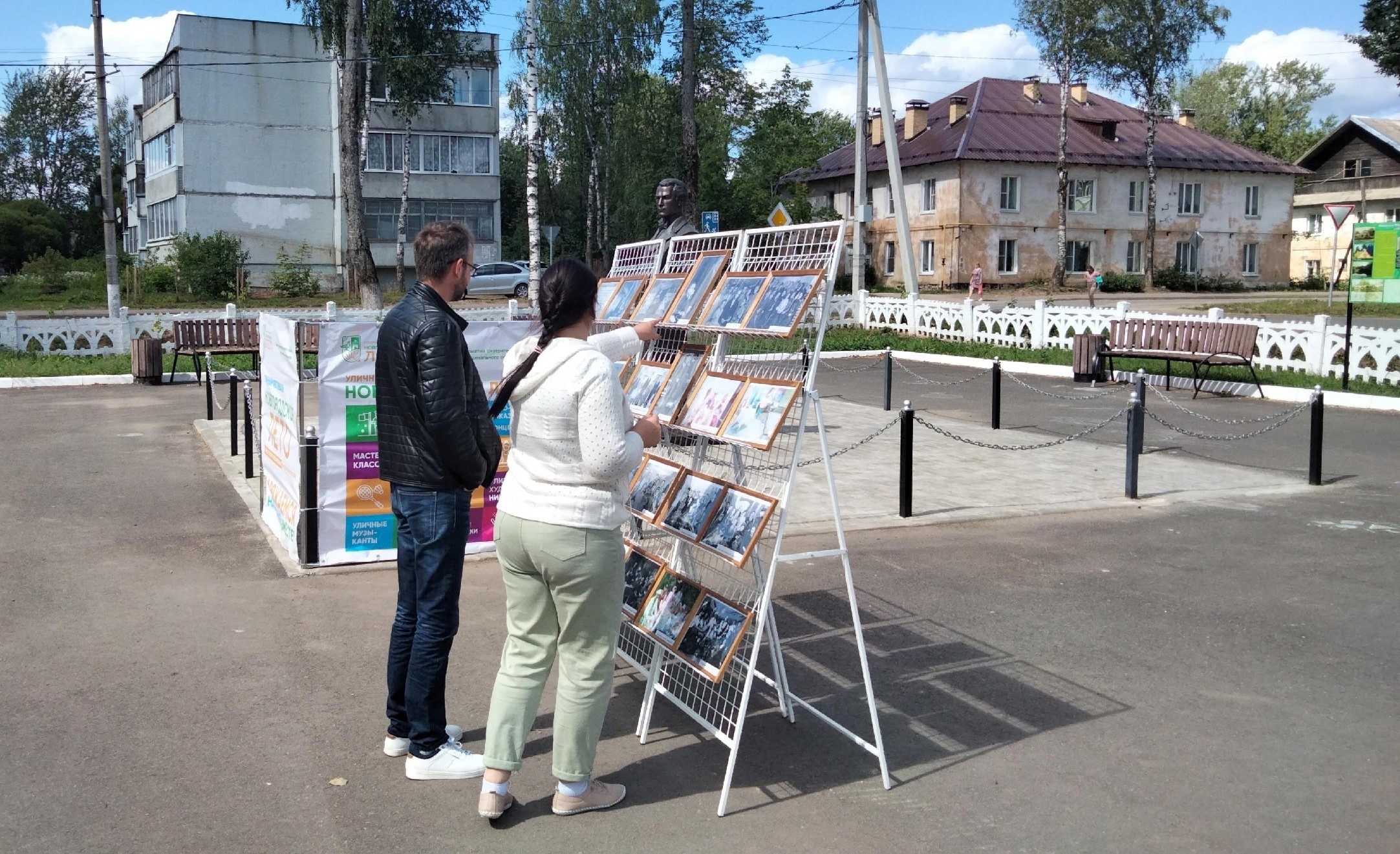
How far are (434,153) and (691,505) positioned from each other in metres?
48.9

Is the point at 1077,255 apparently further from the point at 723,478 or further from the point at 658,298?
the point at 723,478

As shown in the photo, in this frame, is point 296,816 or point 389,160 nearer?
point 296,816

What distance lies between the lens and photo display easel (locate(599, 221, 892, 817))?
13.9ft

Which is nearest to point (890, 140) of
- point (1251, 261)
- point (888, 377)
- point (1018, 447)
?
point (888, 377)

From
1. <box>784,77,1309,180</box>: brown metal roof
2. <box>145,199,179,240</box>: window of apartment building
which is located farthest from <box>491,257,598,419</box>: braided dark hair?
<box>145,199,179,240</box>: window of apartment building

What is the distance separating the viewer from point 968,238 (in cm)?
4797

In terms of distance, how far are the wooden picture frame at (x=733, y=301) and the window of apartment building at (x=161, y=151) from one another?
49.0 meters

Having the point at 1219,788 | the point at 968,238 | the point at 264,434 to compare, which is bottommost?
the point at 1219,788

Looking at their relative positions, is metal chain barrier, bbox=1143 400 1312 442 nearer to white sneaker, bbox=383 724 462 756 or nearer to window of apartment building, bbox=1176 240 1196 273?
white sneaker, bbox=383 724 462 756

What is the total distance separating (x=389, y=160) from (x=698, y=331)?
48.7m

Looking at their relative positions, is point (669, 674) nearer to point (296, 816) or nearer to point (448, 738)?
point (448, 738)

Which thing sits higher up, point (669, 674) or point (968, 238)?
point (968, 238)

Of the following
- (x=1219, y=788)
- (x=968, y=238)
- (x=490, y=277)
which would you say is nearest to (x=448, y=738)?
(x=1219, y=788)

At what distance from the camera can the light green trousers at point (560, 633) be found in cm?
378
